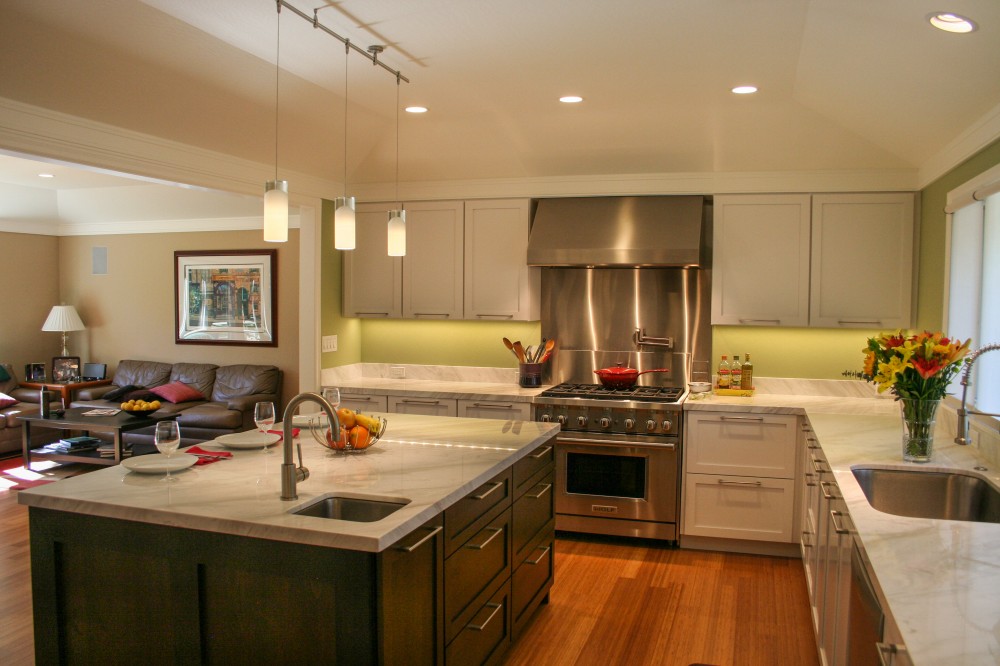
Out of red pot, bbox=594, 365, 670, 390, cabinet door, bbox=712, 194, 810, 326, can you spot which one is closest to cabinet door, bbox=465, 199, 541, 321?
red pot, bbox=594, 365, 670, 390

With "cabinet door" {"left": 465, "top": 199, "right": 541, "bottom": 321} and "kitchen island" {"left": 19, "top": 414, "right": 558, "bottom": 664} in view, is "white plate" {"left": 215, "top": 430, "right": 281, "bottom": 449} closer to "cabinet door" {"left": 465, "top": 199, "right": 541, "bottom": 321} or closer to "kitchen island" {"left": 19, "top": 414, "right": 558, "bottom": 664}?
"kitchen island" {"left": 19, "top": 414, "right": 558, "bottom": 664}

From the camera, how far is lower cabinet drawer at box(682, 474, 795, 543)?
445 centimetres

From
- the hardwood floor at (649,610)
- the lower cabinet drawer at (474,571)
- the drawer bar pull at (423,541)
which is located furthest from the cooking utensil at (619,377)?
the drawer bar pull at (423,541)

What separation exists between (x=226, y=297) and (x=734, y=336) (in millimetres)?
5126

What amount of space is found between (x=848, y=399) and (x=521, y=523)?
103 inches

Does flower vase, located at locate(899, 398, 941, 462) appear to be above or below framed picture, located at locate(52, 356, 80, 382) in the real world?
above

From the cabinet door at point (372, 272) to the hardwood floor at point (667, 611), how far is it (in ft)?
6.86

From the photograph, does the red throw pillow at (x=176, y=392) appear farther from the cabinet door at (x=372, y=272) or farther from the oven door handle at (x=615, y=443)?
the oven door handle at (x=615, y=443)

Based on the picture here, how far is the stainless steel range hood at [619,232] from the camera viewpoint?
4734 millimetres

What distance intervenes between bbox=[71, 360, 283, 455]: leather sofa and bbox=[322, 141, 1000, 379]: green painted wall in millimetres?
1676

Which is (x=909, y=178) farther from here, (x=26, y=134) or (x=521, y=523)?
(x=26, y=134)

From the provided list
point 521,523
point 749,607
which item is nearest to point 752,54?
point 521,523

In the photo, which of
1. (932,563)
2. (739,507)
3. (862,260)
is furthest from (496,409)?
(932,563)

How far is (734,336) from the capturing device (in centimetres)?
507
